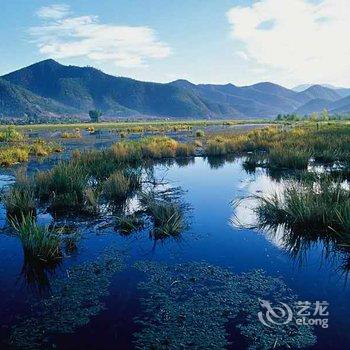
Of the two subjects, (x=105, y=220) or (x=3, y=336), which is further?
(x=105, y=220)

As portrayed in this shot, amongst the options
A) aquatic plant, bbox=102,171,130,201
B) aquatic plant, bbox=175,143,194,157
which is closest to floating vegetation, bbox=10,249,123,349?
aquatic plant, bbox=102,171,130,201

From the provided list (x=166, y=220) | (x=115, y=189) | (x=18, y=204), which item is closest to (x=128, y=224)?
(x=166, y=220)

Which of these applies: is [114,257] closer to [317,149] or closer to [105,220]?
[105,220]

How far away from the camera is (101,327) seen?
6.49m

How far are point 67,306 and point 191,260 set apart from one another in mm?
3067

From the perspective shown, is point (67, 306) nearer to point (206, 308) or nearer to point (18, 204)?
point (206, 308)

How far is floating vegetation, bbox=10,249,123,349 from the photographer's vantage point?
628 centimetres

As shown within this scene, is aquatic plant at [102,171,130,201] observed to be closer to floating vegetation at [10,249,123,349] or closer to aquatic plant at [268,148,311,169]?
floating vegetation at [10,249,123,349]

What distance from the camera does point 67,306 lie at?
7.18 meters

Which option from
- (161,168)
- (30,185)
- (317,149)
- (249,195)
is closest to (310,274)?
(249,195)

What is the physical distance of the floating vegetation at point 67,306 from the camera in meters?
6.28

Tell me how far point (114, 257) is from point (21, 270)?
6.65ft

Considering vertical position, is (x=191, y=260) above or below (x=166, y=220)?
below

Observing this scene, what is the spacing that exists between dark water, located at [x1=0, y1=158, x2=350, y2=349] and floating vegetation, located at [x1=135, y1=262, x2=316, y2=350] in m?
0.21
